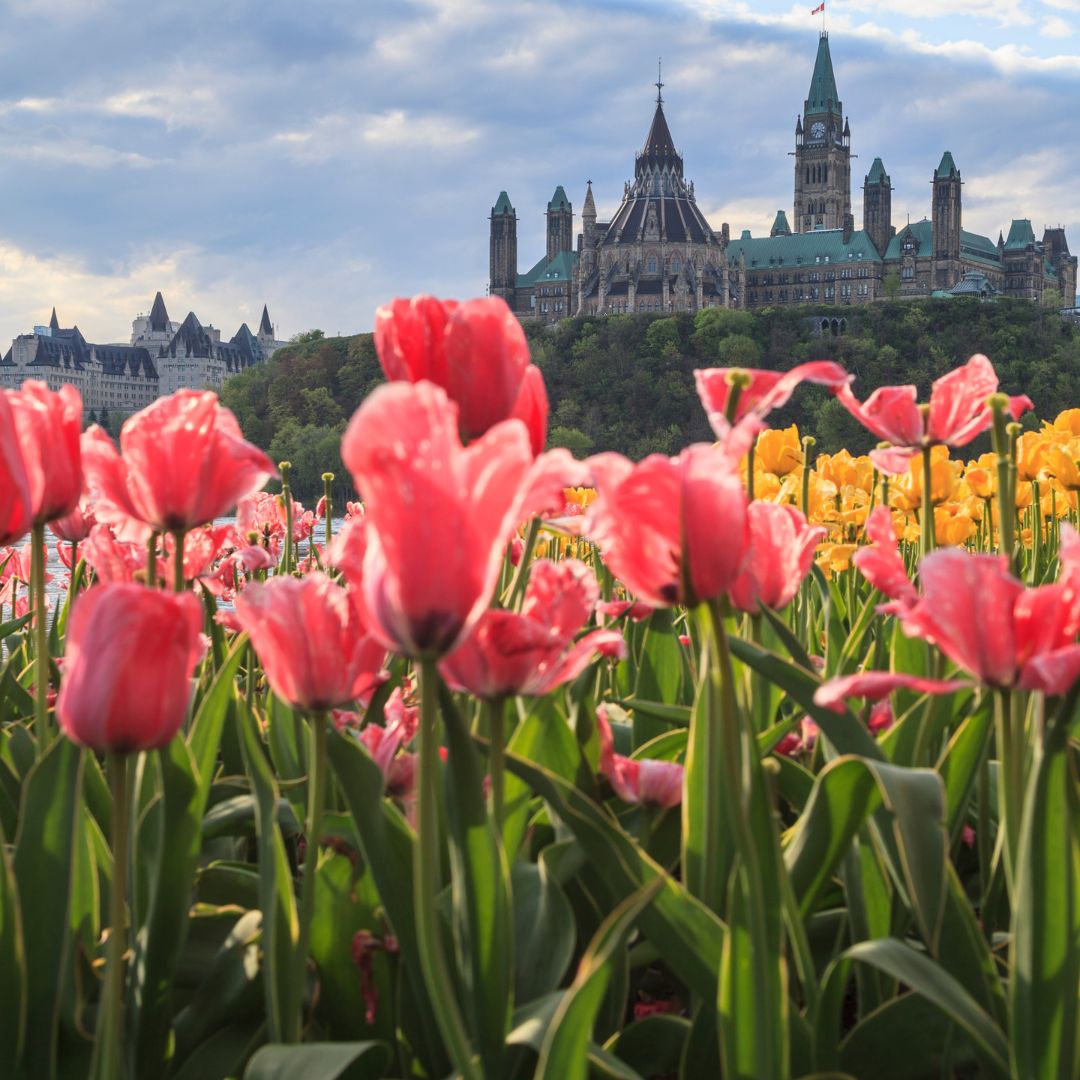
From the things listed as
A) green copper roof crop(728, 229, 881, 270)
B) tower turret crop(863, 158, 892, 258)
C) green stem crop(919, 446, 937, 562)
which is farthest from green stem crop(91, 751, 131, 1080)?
tower turret crop(863, 158, 892, 258)

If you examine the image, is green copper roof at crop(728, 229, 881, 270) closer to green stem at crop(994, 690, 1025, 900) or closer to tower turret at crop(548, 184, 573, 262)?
tower turret at crop(548, 184, 573, 262)

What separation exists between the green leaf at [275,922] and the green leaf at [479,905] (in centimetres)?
11

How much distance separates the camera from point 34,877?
0.87 m

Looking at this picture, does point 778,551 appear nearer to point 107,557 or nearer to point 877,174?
point 107,557

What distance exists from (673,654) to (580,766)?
50 cm

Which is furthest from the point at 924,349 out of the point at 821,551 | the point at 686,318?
the point at 821,551

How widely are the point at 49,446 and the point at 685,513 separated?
1.63 ft

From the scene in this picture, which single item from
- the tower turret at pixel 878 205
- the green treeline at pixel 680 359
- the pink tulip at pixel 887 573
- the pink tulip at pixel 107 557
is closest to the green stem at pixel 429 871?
the pink tulip at pixel 887 573

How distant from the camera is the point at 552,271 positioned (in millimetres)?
79375

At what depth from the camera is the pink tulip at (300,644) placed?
0.81 m

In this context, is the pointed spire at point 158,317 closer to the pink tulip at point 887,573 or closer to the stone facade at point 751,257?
the stone facade at point 751,257

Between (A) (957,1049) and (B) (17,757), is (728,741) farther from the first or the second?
(B) (17,757)

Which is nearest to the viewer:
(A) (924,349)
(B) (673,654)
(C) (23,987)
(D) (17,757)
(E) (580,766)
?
(C) (23,987)

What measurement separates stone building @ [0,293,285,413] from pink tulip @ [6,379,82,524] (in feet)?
289
